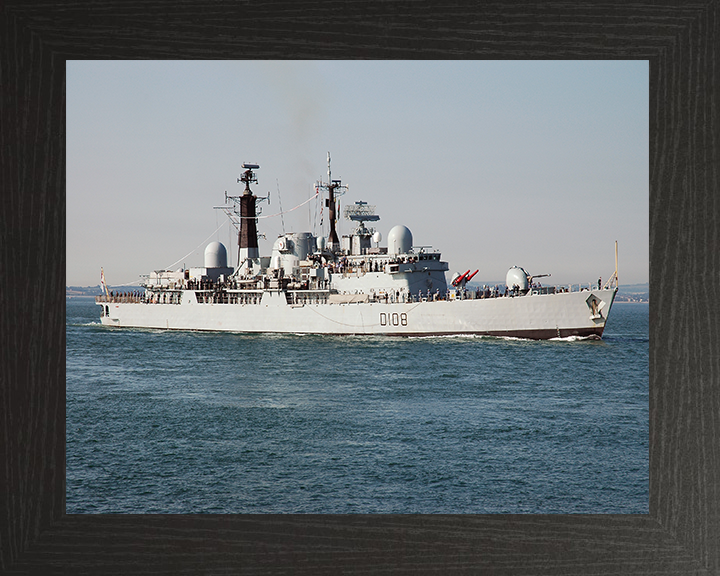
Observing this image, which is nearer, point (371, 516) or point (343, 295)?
point (371, 516)

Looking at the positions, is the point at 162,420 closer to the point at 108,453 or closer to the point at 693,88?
the point at 108,453

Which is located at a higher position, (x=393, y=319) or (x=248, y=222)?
(x=248, y=222)

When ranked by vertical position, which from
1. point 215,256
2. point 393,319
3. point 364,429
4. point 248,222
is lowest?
point 364,429

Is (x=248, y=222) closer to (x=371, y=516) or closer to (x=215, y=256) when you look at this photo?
(x=215, y=256)

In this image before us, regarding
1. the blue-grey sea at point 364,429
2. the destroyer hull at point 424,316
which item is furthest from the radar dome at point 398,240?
the blue-grey sea at point 364,429

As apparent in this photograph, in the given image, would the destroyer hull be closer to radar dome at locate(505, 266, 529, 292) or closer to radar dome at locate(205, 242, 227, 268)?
radar dome at locate(505, 266, 529, 292)

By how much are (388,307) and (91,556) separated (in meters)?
16.3

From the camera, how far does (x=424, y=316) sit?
17500 millimetres

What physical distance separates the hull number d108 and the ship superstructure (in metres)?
0.03

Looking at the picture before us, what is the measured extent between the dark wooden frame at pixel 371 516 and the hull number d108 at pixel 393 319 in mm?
16007

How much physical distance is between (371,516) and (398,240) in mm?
18643

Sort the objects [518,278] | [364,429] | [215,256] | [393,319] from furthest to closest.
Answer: [215,256] < [393,319] < [518,278] < [364,429]

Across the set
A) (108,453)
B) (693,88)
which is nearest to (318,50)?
(693,88)

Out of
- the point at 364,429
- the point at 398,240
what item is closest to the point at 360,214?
the point at 398,240
